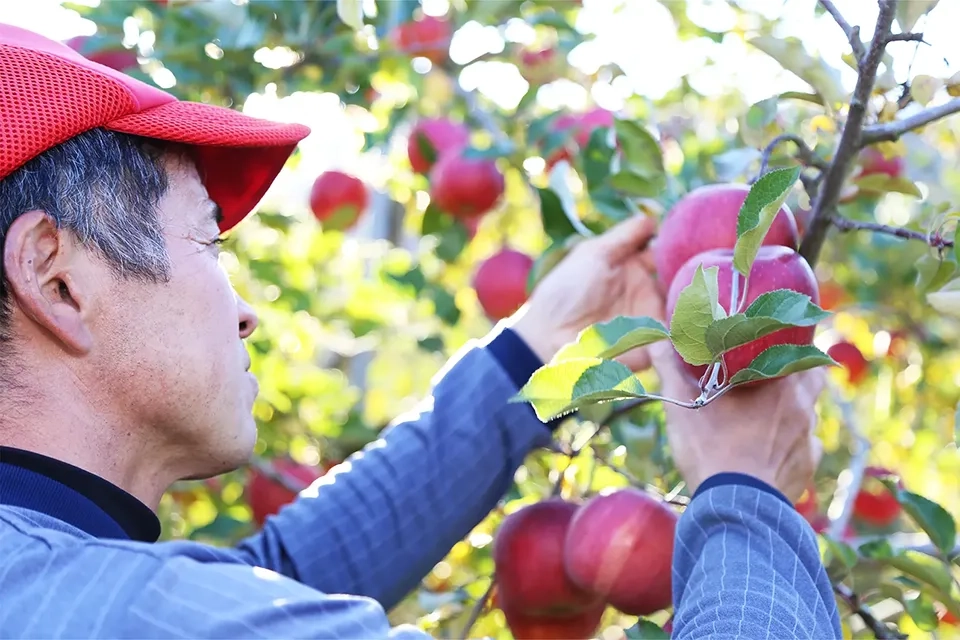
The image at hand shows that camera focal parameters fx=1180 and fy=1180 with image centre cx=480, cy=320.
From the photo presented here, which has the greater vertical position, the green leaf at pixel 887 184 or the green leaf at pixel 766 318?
the green leaf at pixel 766 318

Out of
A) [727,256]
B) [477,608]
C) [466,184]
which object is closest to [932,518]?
[727,256]

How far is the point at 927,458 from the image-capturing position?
237 centimetres

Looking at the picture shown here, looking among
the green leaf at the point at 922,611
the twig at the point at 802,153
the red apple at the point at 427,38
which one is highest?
the twig at the point at 802,153

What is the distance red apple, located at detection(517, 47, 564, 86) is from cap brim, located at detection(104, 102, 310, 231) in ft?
2.93

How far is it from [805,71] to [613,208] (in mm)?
315

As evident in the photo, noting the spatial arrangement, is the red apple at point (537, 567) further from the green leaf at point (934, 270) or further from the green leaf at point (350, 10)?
the green leaf at point (350, 10)

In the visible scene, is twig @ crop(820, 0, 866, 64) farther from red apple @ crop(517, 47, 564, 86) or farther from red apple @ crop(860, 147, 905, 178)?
red apple @ crop(517, 47, 564, 86)

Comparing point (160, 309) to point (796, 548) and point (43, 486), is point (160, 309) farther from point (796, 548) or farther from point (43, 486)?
point (796, 548)

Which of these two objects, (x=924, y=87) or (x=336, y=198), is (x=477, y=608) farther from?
(x=336, y=198)

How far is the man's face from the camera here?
0.97 m

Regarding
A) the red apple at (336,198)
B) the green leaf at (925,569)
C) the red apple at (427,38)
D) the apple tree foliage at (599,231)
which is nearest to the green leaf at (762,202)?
the apple tree foliage at (599,231)

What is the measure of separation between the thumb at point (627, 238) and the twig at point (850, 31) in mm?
385

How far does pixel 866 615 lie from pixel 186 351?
0.70 m

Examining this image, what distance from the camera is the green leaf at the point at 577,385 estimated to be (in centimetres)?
86
